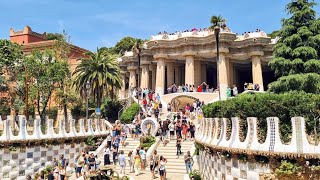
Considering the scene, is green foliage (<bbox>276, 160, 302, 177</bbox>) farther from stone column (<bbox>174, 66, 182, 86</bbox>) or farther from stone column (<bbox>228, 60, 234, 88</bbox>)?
stone column (<bbox>174, 66, 182, 86</bbox>)

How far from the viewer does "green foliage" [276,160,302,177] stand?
539 inches

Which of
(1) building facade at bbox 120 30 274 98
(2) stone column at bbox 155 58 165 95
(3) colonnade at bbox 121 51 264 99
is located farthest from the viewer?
(2) stone column at bbox 155 58 165 95

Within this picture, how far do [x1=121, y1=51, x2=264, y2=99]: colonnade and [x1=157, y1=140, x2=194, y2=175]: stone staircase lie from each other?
16.6 metres

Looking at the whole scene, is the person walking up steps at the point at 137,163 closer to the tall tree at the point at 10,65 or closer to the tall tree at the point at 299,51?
the tall tree at the point at 299,51

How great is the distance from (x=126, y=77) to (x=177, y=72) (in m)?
10.2

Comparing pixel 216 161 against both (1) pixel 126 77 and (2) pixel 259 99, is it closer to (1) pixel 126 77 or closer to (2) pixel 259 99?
(2) pixel 259 99

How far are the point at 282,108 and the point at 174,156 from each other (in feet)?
28.8

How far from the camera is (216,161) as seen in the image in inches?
695

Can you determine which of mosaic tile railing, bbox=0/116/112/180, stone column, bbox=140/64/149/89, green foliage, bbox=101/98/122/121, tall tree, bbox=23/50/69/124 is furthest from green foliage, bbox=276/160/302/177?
stone column, bbox=140/64/149/89

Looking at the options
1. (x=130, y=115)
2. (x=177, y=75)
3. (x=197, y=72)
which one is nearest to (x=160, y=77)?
(x=197, y=72)

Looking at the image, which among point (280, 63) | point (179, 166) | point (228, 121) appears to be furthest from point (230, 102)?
point (280, 63)

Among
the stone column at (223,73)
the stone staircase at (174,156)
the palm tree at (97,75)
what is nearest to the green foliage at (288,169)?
the stone staircase at (174,156)

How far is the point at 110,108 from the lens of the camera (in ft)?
149

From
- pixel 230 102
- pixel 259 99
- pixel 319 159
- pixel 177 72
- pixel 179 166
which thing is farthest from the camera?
pixel 177 72
